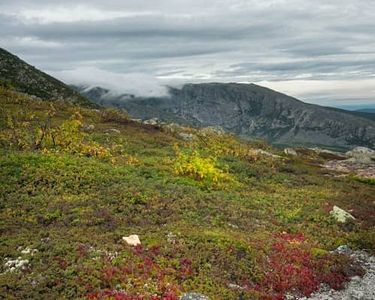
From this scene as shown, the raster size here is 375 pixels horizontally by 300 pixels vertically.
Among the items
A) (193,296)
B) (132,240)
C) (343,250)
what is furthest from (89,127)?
(193,296)

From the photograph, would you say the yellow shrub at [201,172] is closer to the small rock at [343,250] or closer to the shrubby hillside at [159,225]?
the shrubby hillside at [159,225]

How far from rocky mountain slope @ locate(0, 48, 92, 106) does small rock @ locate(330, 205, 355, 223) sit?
102 m

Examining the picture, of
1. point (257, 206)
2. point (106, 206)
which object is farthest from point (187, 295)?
point (257, 206)

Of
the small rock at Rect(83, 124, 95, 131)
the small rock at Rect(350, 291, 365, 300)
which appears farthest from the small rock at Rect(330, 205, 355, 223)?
the small rock at Rect(83, 124, 95, 131)

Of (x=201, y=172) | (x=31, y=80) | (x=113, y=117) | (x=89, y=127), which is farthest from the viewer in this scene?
(x=31, y=80)

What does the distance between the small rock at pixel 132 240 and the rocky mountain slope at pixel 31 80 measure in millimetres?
105780

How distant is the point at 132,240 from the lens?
80.9 feet

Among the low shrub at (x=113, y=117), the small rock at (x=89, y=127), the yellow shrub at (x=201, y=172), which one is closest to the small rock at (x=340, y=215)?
the yellow shrub at (x=201, y=172)

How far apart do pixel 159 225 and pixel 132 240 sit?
4.01 metres

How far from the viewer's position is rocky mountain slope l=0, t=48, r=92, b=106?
12894 centimetres

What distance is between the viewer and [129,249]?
23375 mm

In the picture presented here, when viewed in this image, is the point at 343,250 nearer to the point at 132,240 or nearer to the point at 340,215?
the point at 340,215

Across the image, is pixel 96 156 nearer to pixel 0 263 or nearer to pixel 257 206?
pixel 257 206

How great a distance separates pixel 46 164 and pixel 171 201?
35.8 ft
